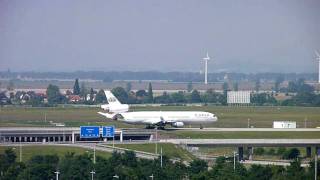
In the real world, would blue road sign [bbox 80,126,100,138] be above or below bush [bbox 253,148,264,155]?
above

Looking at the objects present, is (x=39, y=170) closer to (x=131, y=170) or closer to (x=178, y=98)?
(x=131, y=170)

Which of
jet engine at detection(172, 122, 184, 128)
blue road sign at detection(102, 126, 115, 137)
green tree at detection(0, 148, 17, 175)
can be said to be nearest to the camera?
green tree at detection(0, 148, 17, 175)

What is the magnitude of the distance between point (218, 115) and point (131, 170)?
65396 millimetres

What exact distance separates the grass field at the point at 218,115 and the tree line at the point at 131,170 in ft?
134

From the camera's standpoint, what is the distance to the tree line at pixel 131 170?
207ft

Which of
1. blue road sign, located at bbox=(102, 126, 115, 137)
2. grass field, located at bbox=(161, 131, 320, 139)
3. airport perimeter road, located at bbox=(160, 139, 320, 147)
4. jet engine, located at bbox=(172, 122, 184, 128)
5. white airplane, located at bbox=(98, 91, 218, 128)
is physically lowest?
airport perimeter road, located at bbox=(160, 139, 320, 147)

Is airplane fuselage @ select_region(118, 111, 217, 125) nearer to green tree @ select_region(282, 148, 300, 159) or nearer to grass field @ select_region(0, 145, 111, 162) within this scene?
green tree @ select_region(282, 148, 300, 159)

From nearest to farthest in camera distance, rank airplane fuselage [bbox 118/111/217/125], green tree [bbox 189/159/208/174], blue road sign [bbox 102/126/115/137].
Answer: green tree [bbox 189/159/208/174] → blue road sign [bbox 102/126/115/137] → airplane fuselage [bbox 118/111/217/125]

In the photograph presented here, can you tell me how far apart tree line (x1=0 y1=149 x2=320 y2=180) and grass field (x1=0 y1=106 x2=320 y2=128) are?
4070 cm

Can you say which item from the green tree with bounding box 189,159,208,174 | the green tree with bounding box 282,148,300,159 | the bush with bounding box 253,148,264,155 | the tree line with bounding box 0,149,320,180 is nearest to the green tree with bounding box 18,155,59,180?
the tree line with bounding box 0,149,320,180

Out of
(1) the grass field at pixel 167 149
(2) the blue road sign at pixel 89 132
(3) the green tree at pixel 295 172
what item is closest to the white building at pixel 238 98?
(2) the blue road sign at pixel 89 132

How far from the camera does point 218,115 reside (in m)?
130

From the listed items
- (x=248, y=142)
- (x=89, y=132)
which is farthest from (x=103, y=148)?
(x=248, y=142)

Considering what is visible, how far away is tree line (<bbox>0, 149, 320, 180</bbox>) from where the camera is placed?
63.2 metres
